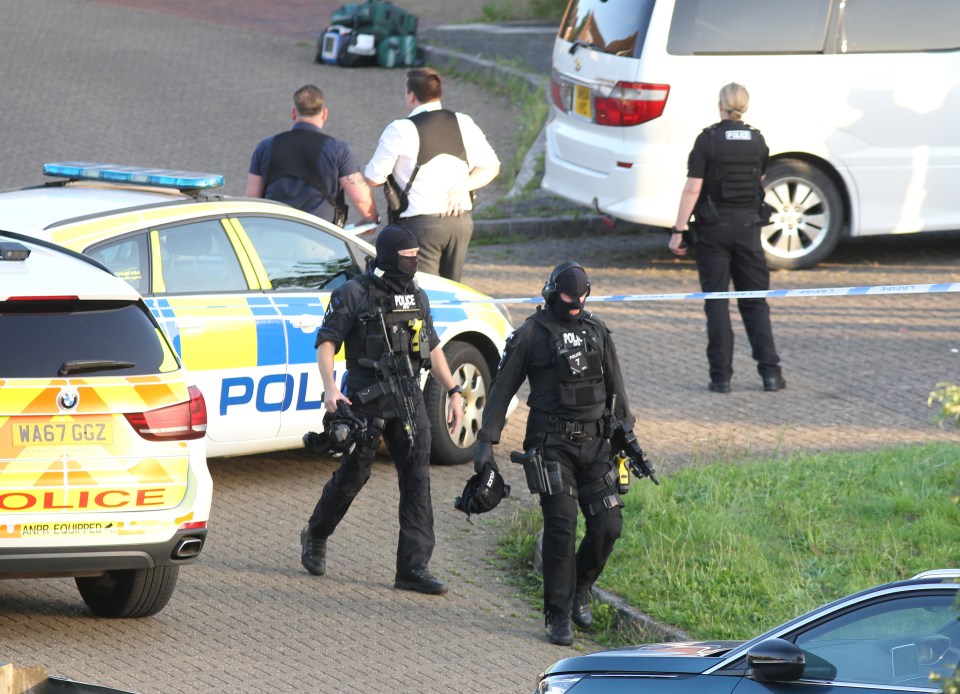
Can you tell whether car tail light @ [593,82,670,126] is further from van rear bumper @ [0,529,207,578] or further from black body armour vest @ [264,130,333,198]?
van rear bumper @ [0,529,207,578]

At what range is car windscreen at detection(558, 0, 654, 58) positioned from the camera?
12.8 meters

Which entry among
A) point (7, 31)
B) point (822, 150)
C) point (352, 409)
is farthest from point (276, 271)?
point (7, 31)

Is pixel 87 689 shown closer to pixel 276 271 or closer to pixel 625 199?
pixel 276 271

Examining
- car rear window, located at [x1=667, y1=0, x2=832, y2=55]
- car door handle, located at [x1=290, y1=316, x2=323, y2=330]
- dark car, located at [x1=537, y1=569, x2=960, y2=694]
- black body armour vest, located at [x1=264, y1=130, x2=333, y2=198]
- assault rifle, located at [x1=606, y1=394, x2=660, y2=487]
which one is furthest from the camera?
car rear window, located at [x1=667, y1=0, x2=832, y2=55]

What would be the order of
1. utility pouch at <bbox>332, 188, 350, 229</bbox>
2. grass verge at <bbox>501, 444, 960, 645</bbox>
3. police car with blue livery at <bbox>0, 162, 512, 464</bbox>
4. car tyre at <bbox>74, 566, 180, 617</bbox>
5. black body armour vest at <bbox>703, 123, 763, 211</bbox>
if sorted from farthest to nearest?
utility pouch at <bbox>332, 188, 350, 229</bbox> < black body armour vest at <bbox>703, 123, 763, 211</bbox> < police car with blue livery at <bbox>0, 162, 512, 464</bbox> < grass verge at <bbox>501, 444, 960, 645</bbox> < car tyre at <bbox>74, 566, 180, 617</bbox>

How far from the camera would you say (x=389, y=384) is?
297 inches

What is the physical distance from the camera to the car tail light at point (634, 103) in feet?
41.5

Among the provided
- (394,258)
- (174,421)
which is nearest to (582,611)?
(394,258)

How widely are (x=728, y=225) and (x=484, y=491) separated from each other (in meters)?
4.02

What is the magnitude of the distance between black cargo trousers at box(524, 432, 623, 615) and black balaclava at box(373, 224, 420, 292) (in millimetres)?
1027

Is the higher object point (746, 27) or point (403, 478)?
point (746, 27)

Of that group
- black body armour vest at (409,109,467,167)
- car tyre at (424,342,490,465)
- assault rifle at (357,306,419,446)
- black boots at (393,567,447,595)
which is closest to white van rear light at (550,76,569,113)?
black body armour vest at (409,109,467,167)

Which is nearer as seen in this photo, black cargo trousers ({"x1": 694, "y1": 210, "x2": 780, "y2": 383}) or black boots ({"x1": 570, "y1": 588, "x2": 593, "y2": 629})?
black boots ({"x1": 570, "y1": 588, "x2": 593, "y2": 629})

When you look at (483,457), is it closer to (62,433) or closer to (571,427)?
(571,427)
